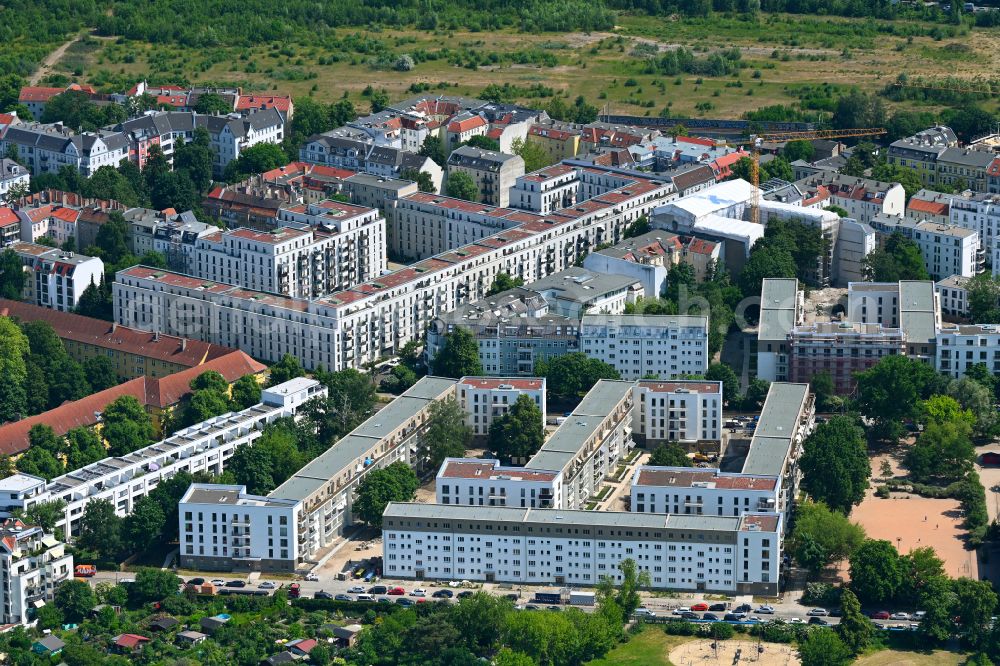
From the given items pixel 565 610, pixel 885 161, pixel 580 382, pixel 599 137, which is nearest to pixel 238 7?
pixel 599 137

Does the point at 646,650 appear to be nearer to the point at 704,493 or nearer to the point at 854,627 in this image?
the point at 854,627

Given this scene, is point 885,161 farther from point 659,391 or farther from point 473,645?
point 473,645

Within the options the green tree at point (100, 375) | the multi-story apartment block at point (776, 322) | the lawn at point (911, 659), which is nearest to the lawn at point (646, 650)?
the lawn at point (911, 659)

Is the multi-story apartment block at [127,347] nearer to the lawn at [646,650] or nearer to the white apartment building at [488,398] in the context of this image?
the white apartment building at [488,398]

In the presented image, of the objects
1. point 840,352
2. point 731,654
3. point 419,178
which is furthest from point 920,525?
point 419,178

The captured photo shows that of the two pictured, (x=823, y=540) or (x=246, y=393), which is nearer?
(x=823, y=540)

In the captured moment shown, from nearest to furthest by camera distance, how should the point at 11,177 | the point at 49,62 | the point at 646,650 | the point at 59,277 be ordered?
the point at 646,650
the point at 59,277
the point at 11,177
the point at 49,62
